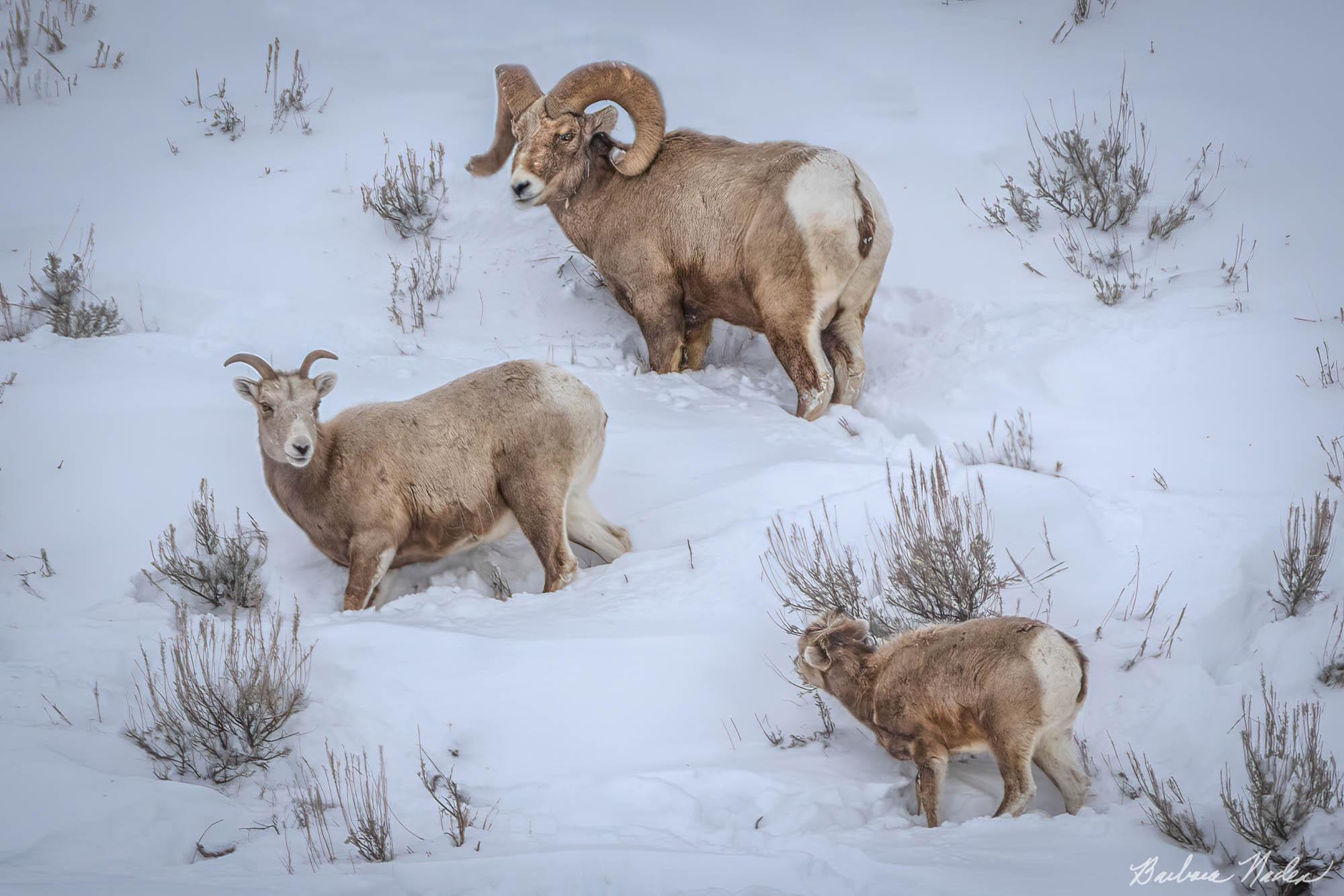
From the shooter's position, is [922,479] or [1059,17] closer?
[922,479]

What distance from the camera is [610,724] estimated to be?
4957mm

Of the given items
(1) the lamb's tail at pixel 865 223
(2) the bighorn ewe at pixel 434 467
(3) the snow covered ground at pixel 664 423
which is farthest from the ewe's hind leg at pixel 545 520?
(1) the lamb's tail at pixel 865 223

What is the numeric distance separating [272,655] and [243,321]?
5.20m

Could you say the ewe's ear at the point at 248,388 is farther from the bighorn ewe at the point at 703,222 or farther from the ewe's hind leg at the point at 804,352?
the ewe's hind leg at the point at 804,352

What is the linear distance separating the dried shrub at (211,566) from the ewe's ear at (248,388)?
57 centimetres

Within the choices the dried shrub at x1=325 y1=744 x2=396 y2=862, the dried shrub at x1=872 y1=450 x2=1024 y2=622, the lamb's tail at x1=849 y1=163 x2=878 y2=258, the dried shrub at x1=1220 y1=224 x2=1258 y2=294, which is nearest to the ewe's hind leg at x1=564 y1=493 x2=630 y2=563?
the dried shrub at x1=872 y1=450 x2=1024 y2=622

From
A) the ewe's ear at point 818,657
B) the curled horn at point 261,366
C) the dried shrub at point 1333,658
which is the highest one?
the curled horn at point 261,366

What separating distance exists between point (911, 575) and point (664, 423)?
2806mm

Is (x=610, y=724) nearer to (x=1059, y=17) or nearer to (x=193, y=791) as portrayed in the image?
(x=193, y=791)

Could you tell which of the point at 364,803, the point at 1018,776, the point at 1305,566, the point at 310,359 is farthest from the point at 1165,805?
the point at 310,359

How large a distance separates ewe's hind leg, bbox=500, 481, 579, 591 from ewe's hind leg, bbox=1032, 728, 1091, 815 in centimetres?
281

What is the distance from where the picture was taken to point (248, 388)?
6.17 metres

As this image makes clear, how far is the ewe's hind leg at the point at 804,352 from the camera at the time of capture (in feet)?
26.6

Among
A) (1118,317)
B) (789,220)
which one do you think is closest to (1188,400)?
(1118,317)
